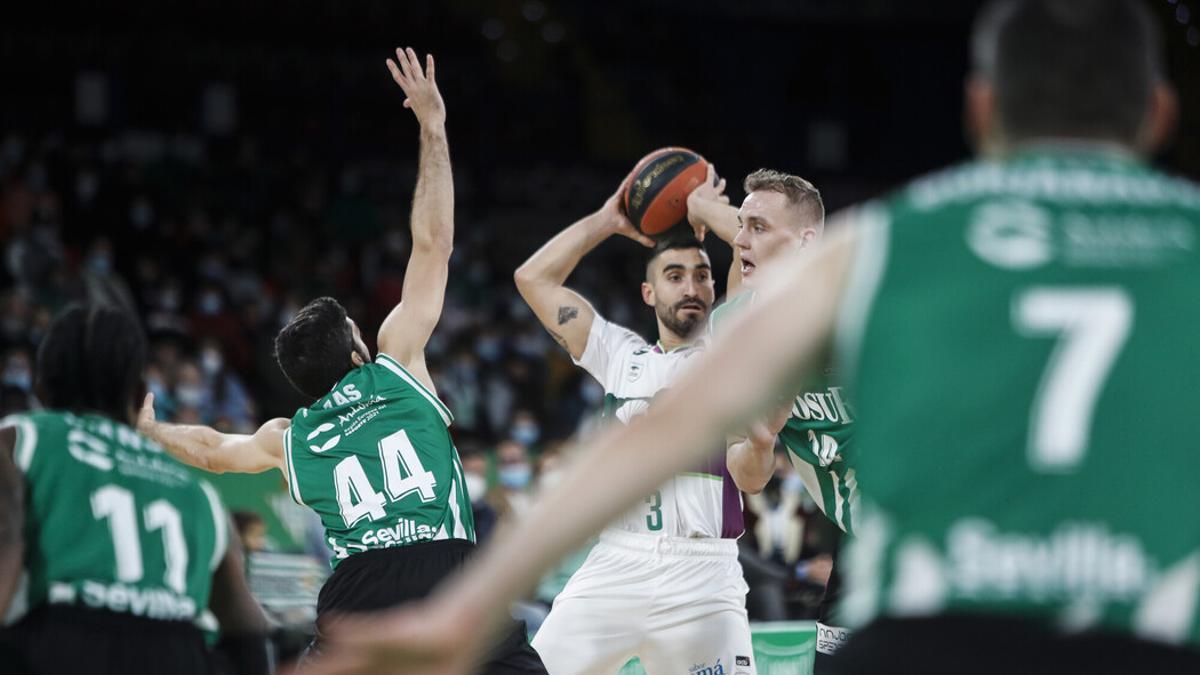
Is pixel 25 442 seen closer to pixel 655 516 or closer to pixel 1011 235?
pixel 1011 235

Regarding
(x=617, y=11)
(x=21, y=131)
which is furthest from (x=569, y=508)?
(x=617, y=11)

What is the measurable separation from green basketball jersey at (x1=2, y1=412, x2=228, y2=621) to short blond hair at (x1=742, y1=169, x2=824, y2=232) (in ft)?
11.7

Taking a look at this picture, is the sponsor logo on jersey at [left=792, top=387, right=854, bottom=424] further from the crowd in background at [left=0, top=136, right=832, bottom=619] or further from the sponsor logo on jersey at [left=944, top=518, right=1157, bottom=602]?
the crowd in background at [left=0, top=136, right=832, bottom=619]

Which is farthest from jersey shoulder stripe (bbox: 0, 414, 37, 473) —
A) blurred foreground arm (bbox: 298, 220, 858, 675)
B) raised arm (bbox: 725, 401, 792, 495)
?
raised arm (bbox: 725, 401, 792, 495)

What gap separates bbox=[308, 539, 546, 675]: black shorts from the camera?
18.8 feet

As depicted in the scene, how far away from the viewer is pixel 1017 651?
5.97ft

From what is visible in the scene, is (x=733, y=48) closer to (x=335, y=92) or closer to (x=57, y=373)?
(x=335, y=92)

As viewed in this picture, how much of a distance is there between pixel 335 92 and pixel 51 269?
358 inches

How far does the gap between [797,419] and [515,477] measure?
9.71m

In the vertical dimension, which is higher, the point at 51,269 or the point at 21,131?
the point at 21,131

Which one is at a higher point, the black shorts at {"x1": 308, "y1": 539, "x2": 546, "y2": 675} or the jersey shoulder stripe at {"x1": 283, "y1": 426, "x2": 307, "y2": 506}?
the jersey shoulder stripe at {"x1": 283, "y1": 426, "x2": 307, "y2": 506}

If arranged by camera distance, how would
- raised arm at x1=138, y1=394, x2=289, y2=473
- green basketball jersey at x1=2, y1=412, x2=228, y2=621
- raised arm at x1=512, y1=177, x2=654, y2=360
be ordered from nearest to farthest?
green basketball jersey at x1=2, y1=412, x2=228, y2=621, raised arm at x1=138, y1=394, x2=289, y2=473, raised arm at x1=512, y1=177, x2=654, y2=360

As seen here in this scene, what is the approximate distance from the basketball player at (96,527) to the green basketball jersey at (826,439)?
2.70 meters

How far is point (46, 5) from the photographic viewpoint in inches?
917
